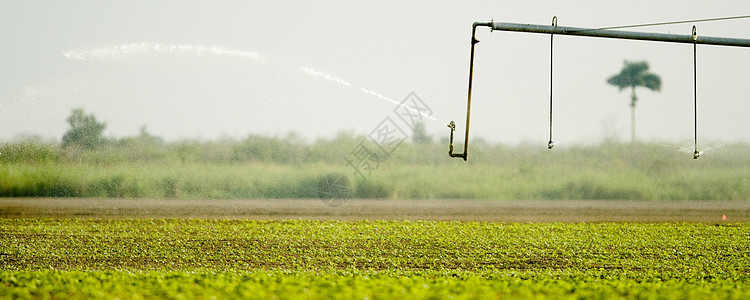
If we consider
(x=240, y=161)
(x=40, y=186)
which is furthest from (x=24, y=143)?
(x=240, y=161)

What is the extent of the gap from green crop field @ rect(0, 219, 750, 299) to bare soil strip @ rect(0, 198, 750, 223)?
2.02 meters

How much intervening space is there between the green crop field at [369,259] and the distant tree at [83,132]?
7168mm

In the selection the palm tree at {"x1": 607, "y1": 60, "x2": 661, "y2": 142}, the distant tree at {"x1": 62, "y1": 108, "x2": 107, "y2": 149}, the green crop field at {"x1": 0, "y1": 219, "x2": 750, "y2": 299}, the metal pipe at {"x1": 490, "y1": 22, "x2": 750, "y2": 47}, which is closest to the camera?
the green crop field at {"x1": 0, "y1": 219, "x2": 750, "y2": 299}

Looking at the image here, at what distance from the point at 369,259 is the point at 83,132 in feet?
63.9

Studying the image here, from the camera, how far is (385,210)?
28.2 meters

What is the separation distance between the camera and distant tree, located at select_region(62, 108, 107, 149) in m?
30.8

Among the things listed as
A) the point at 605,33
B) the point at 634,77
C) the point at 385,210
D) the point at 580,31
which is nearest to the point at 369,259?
the point at 580,31

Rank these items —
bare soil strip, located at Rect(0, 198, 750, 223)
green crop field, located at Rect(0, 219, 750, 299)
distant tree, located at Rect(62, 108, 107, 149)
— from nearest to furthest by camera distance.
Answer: green crop field, located at Rect(0, 219, 750, 299) → bare soil strip, located at Rect(0, 198, 750, 223) → distant tree, located at Rect(62, 108, 107, 149)

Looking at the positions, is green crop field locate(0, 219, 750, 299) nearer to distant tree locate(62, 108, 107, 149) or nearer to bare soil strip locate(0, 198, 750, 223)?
bare soil strip locate(0, 198, 750, 223)

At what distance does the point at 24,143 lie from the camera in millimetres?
29125

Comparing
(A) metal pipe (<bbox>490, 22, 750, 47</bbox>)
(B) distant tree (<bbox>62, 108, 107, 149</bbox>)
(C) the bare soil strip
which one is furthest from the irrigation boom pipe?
(B) distant tree (<bbox>62, 108, 107, 149</bbox>)

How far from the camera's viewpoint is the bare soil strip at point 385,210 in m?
26.1

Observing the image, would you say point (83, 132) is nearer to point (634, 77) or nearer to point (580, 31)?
point (580, 31)

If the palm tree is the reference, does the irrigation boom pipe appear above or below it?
below
